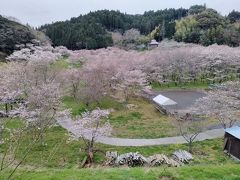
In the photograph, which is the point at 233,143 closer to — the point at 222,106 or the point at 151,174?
the point at 222,106

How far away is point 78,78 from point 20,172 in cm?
2425

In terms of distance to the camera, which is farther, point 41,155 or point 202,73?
point 202,73

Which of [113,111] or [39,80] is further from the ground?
[39,80]

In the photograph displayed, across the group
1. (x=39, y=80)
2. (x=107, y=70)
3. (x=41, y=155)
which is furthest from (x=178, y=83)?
(x=41, y=155)

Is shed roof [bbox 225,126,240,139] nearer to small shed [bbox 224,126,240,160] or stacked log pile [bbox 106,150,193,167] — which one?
small shed [bbox 224,126,240,160]

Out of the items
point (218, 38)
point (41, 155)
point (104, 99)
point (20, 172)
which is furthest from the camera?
point (218, 38)

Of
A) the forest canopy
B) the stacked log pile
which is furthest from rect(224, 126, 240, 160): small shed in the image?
the forest canopy

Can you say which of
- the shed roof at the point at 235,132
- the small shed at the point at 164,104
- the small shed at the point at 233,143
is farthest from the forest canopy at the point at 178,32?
the small shed at the point at 233,143

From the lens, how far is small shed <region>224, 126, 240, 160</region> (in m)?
20.1

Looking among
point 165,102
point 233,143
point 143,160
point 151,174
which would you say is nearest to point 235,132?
point 233,143

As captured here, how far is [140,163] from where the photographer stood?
16.9 metres

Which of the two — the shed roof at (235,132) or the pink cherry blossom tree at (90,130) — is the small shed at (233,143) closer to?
the shed roof at (235,132)

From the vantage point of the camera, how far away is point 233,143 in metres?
20.6

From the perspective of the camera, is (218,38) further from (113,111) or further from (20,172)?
(20,172)
